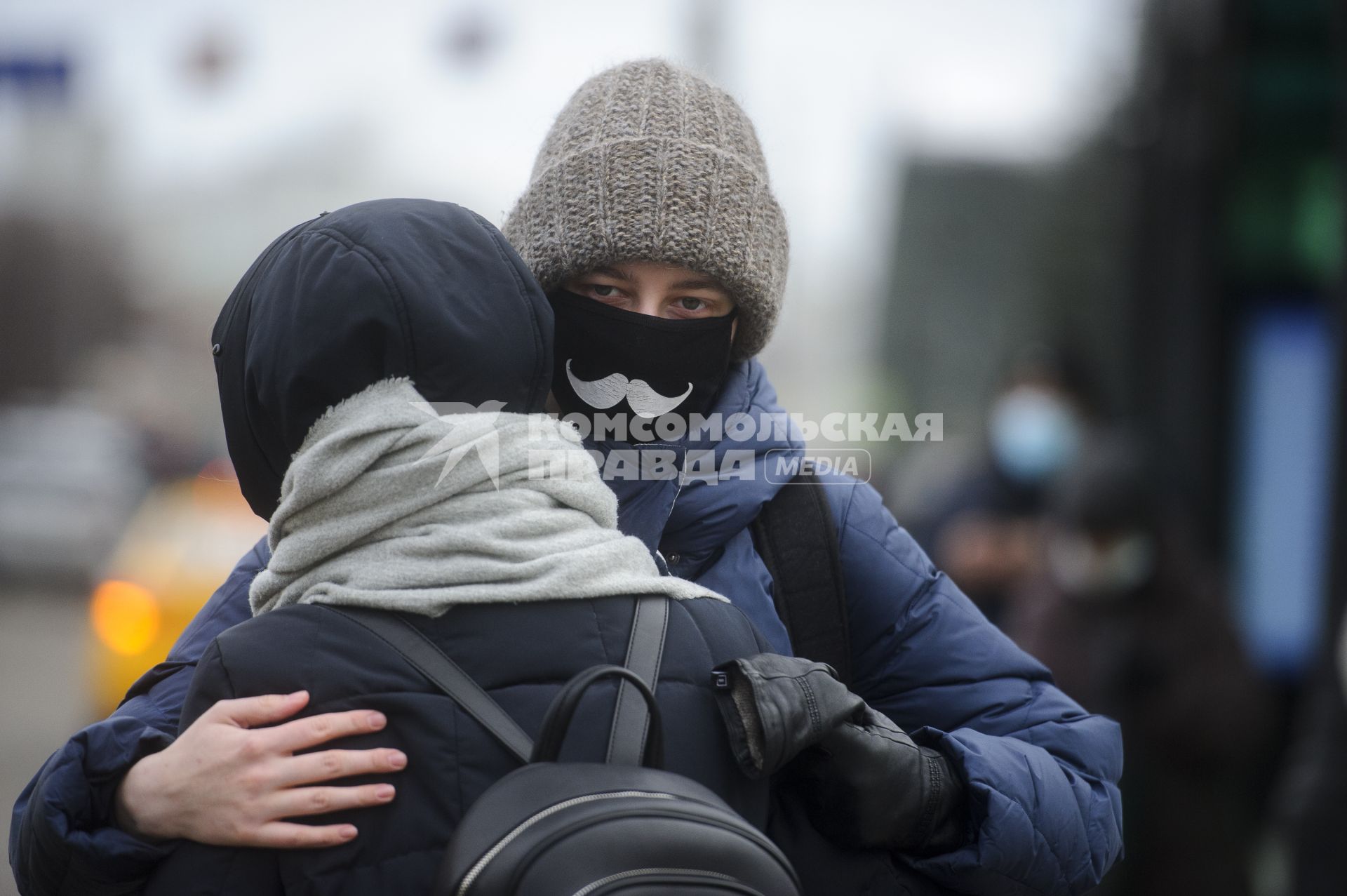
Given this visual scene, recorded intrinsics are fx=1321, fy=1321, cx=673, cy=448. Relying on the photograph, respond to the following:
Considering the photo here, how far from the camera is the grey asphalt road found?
7461 millimetres

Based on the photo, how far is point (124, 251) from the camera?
40.8 metres

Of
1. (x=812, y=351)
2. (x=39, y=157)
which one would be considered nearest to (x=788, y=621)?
(x=812, y=351)

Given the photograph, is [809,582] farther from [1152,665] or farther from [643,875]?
[1152,665]

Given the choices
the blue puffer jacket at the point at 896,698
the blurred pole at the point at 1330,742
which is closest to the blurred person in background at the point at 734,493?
the blue puffer jacket at the point at 896,698

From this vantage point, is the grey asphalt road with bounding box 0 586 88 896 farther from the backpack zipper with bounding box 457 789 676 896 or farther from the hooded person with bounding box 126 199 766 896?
the backpack zipper with bounding box 457 789 676 896

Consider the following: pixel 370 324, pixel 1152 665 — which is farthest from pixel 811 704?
pixel 1152 665

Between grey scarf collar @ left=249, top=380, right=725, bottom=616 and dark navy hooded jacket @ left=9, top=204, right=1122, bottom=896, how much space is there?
14.2 inches

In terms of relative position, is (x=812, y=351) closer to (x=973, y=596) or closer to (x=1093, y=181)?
(x=1093, y=181)

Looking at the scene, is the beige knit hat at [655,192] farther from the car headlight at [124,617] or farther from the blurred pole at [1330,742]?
the car headlight at [124,617]

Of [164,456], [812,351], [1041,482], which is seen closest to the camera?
[1041,482]

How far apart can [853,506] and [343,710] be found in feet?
2.90

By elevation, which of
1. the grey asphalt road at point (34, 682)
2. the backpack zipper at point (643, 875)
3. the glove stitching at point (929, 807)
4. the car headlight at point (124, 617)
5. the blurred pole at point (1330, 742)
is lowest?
the grey asphalt road at point (34, 682)

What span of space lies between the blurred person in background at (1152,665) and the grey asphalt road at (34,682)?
3.87 m

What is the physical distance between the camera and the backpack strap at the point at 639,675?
136cm
